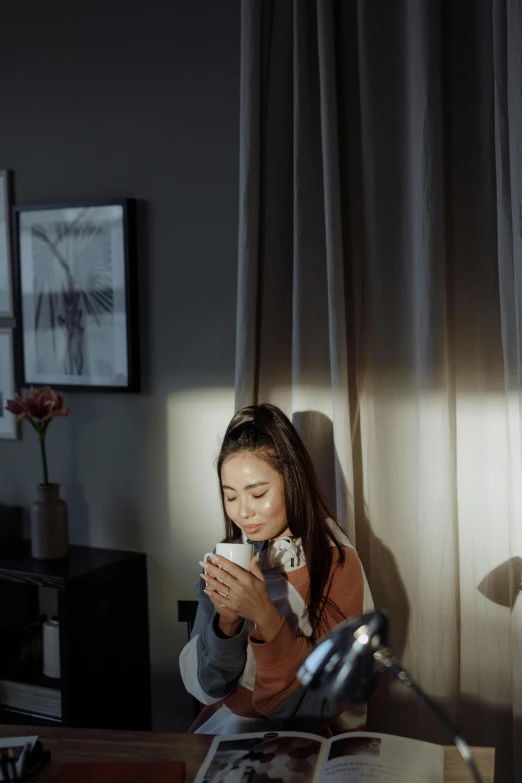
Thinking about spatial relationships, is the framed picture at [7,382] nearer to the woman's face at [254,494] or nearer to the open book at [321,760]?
the woman's face at [254,494]

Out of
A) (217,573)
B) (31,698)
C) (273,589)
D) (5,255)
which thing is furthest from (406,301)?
(31,698)

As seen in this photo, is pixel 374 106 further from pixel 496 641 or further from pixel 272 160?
pixel 496 641

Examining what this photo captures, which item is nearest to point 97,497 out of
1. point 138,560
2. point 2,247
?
point 138,560

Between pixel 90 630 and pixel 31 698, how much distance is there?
277 mm

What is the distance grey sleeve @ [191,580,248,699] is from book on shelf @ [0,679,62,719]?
32.2 inches

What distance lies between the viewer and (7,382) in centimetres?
277

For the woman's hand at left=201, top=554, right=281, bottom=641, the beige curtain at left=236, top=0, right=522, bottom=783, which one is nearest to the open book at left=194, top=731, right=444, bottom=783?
the woman's hand at left=201, top=554, right=281, bottom=641

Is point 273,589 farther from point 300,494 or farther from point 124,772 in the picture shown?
point 124,772

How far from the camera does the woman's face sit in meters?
1.76

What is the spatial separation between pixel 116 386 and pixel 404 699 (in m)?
1.14

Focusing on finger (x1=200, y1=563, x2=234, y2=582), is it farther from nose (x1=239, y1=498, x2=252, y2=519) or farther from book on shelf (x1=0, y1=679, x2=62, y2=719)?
book on shelf (x1=0, y1=679, x2=62, y2=719)

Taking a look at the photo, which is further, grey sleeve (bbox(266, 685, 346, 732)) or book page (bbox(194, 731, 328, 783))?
grey sleeve (bbox(266, 685, 346, 732))

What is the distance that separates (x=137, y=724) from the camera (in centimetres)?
254

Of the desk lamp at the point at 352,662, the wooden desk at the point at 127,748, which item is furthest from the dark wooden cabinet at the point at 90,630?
the desk lamp at the point at 352,662
